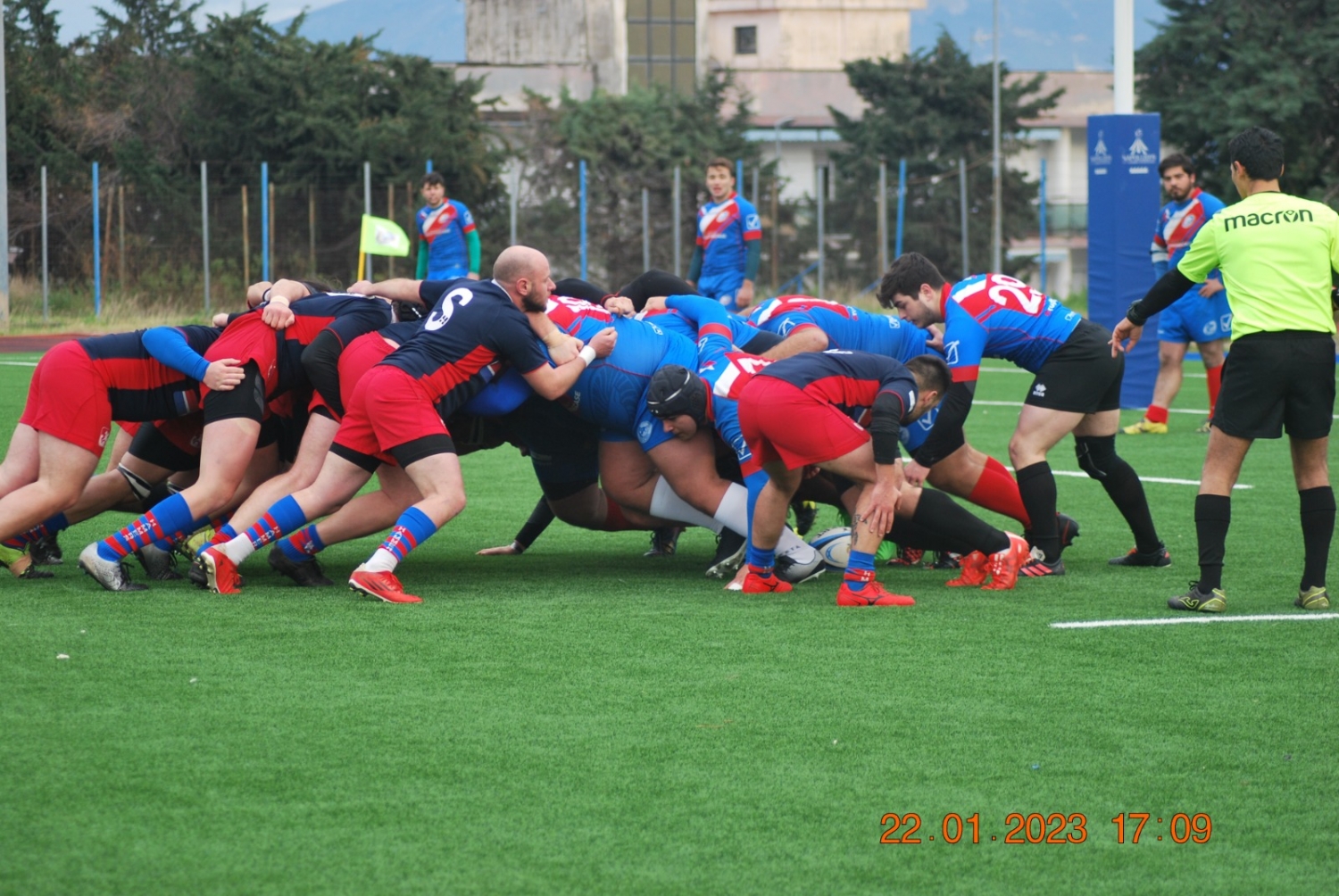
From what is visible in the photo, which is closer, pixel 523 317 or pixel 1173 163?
pixel 523 317

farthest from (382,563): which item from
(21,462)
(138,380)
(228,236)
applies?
(228,236)

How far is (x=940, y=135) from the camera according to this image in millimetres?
41500

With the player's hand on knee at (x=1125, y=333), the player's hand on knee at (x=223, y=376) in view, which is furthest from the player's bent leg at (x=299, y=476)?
the player's hand on knee at (x=1125, y=333)

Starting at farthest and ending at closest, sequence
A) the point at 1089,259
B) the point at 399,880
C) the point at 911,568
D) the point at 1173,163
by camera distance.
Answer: the point at 1089,259
the point at 1173,163
the point at 911,568
the point at 399,880

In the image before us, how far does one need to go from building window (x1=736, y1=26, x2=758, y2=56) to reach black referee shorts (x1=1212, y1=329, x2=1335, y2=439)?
62070 millimetres

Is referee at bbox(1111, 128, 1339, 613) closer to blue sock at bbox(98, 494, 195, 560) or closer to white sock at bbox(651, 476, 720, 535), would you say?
white sock at bbox(651, 476, 720, 535)

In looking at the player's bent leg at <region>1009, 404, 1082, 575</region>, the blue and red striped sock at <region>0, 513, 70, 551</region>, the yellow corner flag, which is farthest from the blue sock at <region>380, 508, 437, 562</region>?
the yellow corner flag

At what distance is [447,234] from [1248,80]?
24603 millimetres

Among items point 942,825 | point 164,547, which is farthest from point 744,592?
point 942,825

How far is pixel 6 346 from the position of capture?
2033 centimetres

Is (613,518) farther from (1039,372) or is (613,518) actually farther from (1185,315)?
(1185,315)

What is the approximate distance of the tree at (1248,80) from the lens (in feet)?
110

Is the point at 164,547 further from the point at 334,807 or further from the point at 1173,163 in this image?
the point at 1173,163

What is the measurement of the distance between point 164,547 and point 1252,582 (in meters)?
4.76
